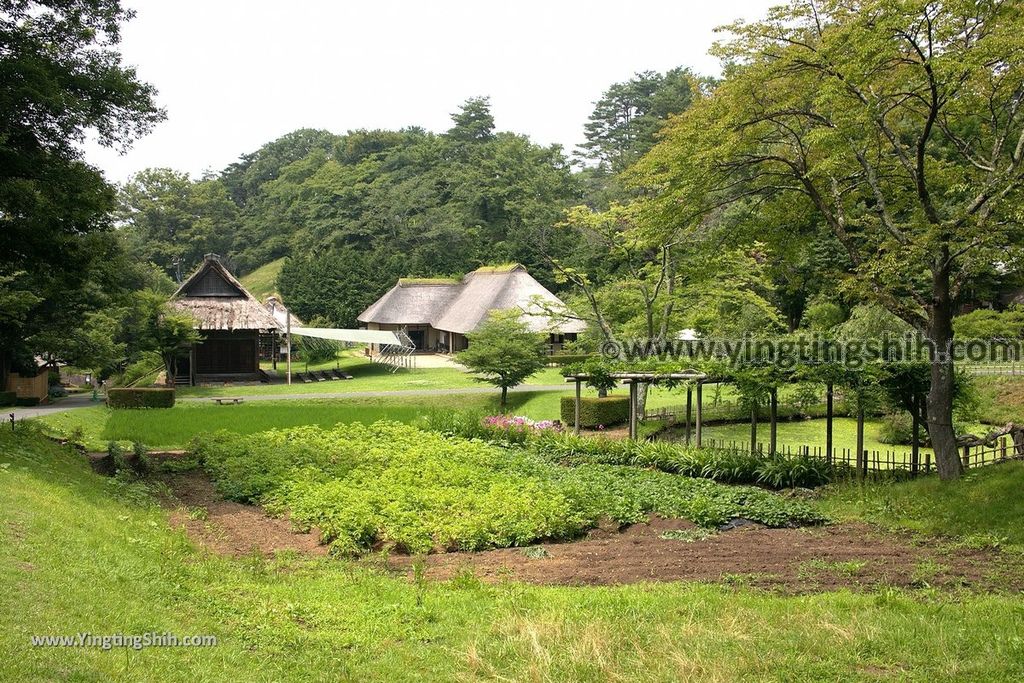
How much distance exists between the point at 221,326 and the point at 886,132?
93.7ft

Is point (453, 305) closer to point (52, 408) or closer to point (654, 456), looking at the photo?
point (52, 408)

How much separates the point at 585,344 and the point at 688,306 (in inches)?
332

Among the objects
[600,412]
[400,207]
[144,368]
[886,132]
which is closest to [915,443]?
[886,132]

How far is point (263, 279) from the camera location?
69.2 m

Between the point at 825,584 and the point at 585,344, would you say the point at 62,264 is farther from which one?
the point at 585,344

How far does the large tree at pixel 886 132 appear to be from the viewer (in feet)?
39.1

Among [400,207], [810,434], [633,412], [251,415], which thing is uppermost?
[400,207]

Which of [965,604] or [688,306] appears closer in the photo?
[965,604]

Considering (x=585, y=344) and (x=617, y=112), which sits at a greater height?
(x=617, y=112)

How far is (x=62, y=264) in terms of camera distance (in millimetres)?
14664

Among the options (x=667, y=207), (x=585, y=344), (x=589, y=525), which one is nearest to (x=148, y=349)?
(x=585, y=344)

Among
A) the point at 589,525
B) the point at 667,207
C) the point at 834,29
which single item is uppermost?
the point at 834,29

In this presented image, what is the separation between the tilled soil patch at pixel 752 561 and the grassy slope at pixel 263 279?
57287 millimetres

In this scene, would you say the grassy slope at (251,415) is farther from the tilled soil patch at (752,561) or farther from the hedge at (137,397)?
the tilled soil patch at (752,561)
